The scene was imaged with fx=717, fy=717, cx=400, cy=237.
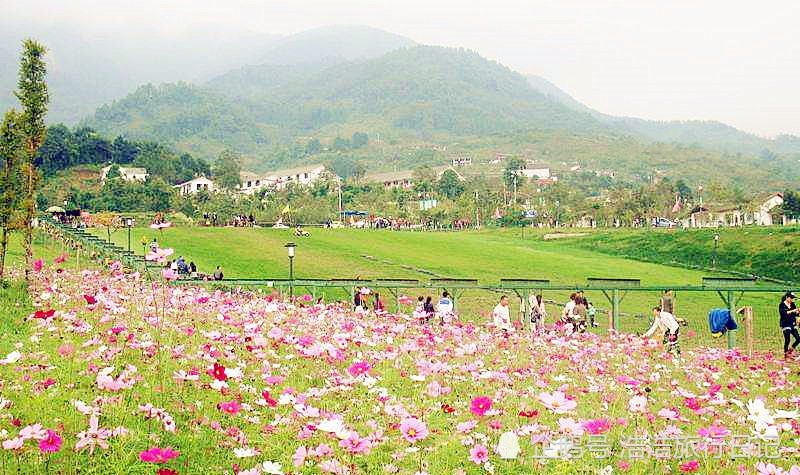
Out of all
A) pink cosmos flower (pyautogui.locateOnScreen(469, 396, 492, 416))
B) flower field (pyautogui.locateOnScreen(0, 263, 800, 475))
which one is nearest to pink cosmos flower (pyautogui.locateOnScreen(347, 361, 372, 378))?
flower field (pyautogui.locateOnScreen(0, 263, 800, 475))

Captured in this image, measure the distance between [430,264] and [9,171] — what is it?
96.2ft

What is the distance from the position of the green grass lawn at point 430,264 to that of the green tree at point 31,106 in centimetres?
1268

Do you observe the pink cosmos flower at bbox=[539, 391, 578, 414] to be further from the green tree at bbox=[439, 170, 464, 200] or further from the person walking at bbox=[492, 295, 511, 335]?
the green tree at bbox=[439, 170, 464, 200]

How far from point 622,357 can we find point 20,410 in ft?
27.7

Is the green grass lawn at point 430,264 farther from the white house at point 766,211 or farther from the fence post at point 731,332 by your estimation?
the white house at point 766,211

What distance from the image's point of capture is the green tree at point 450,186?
131250 millimetres

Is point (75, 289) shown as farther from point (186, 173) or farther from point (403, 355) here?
point (186, 173)

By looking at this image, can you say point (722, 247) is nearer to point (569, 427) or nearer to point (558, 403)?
point (569, 427)

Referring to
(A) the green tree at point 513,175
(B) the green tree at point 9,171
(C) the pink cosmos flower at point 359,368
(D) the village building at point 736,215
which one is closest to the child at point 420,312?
(C) the pink cosmos flower at point 359,368

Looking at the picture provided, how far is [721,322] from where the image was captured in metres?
18.3

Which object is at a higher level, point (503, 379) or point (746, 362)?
point (503, 379)

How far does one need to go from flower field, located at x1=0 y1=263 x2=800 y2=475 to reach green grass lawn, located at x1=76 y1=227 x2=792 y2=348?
15.3 metres

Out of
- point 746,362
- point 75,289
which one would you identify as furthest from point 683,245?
point 75,289

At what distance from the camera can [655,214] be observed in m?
101
